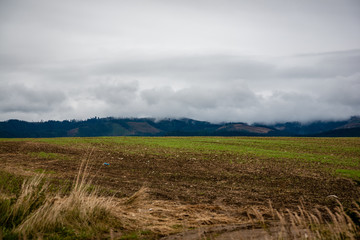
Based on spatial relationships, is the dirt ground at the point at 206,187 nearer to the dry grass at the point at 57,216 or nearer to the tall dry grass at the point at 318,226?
the tall dry grass at the point at 318,226

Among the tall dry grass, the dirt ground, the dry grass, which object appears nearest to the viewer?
the tall dry grass

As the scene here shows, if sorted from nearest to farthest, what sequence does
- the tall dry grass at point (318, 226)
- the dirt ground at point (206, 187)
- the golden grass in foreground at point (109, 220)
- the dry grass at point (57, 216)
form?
the tall dry grass at point (318, 226)
the golden grass in foreground at point (109, 220)
the dry grass at point (57, 216)
the dirt ground at point (206, 187)

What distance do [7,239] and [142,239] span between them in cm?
300

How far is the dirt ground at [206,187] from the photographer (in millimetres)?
8641

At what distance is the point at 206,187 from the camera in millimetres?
13906

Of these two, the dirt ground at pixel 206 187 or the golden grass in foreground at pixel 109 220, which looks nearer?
the golden grass in foreground at pixel 109 220

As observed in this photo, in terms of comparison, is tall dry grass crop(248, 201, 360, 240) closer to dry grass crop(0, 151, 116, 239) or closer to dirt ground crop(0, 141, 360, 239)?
dirt ground crop(0, 141, 360, 239)

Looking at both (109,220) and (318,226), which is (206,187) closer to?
(109,220)

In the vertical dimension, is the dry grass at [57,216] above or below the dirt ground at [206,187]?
above

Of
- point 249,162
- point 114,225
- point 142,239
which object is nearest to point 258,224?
point 142,239

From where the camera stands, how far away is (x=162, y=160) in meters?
22.8

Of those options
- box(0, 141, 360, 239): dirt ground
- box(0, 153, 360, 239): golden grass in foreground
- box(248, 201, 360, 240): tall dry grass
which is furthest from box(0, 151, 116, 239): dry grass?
box(248, 201, 360, 240): tall dry grass

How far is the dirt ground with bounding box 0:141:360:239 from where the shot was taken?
864 centimetres

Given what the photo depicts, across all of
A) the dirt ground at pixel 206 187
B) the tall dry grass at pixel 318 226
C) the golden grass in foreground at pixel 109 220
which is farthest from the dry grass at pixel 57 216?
the tall dry grass at pixel 318 226
